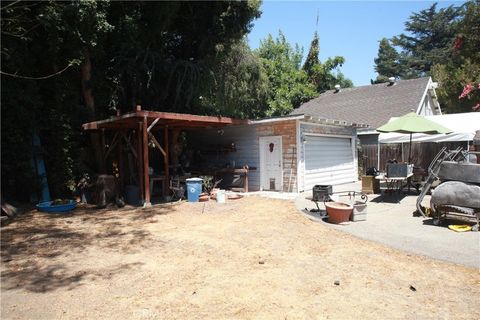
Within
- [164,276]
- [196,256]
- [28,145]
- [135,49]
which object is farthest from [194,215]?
[135,49]

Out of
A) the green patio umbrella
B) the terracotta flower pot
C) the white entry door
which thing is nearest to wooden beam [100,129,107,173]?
the white entry door

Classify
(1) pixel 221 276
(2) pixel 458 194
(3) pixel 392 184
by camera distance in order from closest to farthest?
(1) pixel 221 276, (2) pixel 458 194, (3) pixel 392 184

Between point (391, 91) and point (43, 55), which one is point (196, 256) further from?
point (391, 91)

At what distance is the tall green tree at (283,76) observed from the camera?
80.6 ft

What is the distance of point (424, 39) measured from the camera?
37.3 meters

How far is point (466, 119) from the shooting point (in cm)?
1350

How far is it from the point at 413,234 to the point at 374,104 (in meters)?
14.4

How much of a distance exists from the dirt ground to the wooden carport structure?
10.00ft

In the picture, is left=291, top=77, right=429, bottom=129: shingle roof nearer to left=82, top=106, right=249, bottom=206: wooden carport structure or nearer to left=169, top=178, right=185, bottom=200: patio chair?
left=82, top=106, right=249, bottom=206: wooden carport structure

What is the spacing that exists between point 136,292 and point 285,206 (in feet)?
20.1

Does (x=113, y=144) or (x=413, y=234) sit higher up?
(x=113, y=144)

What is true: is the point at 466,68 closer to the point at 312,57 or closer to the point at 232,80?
the point at 232,80

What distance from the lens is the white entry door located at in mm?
12391

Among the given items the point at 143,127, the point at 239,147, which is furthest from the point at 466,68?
the point at 143,127
